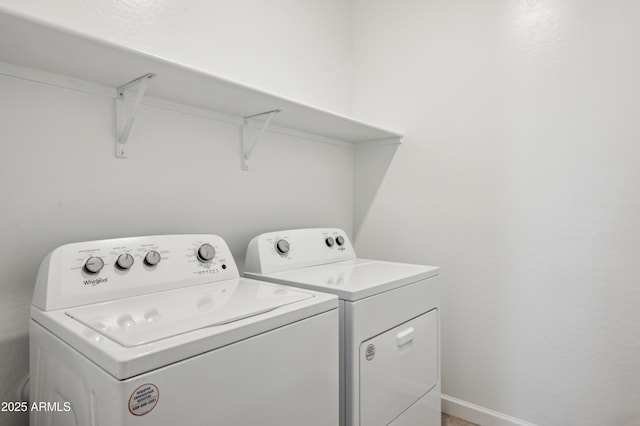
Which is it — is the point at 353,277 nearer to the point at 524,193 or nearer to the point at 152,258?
the point at 152,258

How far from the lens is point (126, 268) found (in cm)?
108

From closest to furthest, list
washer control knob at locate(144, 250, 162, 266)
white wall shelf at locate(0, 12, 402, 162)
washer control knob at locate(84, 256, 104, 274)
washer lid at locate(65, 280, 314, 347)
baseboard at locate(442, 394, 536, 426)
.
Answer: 1. washer lid at locate(65, 280, 314, 347)
2. white wall shelf at locate(0, 12, 402, 162)
3. washer control knob at locate(84, 256, 104, 274)
4. washer control knob at locate(144, 250, 162, 266)
5. baseboard at locate(442, 394, 536, 426)

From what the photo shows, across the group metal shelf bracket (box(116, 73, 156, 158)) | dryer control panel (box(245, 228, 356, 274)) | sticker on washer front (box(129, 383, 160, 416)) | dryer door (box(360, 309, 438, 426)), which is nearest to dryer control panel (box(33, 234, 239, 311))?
dryer control panel (box(245, 228, 356, 274))

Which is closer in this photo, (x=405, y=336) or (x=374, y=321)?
(x=374, y=321)

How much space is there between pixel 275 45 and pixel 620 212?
171 cm

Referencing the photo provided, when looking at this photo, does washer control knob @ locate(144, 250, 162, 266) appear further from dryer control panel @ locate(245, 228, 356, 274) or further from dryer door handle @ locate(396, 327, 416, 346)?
dryer door handle @ locate(396, 327, 416, 346)

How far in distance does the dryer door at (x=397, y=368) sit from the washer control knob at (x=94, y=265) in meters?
0.81

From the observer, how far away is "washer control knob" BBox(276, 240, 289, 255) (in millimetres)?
1555

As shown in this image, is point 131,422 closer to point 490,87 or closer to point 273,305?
point 273,305

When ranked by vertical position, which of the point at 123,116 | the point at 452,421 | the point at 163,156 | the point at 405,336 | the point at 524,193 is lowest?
the point at 452,421

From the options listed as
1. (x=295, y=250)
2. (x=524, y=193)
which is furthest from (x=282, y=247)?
(x=524, y=193)

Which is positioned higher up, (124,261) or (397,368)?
(124,261)

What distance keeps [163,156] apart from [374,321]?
98cm

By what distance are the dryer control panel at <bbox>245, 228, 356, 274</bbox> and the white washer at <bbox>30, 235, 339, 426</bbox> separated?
0.26 meters
